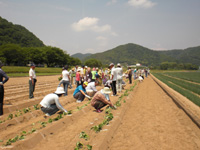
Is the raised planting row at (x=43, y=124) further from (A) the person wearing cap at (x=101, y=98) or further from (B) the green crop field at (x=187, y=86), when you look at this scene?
(B) the green crop field at (x=187, y=86)

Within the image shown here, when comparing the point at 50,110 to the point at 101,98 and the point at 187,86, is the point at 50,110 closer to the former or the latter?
the point at 101,98

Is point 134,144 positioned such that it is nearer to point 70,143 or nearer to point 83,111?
point 70,143

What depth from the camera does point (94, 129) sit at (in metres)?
4.02

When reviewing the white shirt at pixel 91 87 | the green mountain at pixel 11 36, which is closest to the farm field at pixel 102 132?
the white shirt at pixel 91 87

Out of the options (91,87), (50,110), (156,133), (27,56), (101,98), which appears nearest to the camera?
(156,133)

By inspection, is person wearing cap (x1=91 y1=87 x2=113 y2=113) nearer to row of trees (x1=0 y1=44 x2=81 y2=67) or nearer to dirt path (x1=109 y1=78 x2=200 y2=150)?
dirt path (x1=109 y1=78 x2=200 y2=150)

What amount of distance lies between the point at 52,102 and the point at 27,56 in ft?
203

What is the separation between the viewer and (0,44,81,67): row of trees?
176 ft

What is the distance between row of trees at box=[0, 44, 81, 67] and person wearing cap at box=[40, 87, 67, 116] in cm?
5206

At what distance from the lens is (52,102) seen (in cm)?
515

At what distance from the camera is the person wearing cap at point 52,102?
500 cm

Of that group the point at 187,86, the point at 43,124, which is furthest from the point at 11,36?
the point at 43,124

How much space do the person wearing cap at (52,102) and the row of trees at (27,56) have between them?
52.1 meters

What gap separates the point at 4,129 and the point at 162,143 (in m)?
4.34
